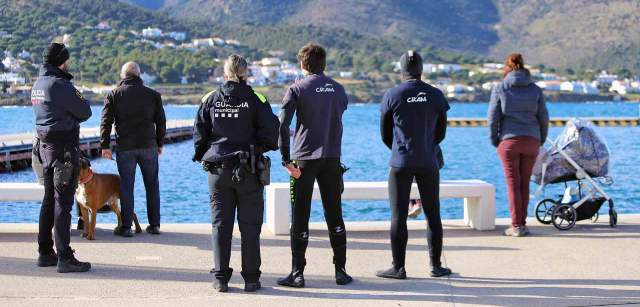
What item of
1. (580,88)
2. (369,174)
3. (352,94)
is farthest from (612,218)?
(580,88)

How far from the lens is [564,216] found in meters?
9.78

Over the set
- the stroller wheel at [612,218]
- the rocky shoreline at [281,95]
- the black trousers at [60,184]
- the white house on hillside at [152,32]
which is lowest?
the rocky shoreline at [281,95]

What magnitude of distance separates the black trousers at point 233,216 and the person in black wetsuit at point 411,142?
1117mm

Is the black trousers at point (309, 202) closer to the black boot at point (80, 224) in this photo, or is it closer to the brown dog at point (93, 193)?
the brown dog at point (93, 193)

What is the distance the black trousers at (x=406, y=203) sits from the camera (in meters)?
7.27

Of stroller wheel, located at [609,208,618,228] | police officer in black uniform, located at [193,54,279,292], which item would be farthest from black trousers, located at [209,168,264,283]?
stroller wheel, located at [609,208,618,228]

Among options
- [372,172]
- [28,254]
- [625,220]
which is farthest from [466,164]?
[28,254]

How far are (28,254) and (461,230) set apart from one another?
4.25 m

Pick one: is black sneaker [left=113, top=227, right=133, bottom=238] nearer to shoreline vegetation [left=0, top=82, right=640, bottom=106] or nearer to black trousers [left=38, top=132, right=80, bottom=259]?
black trousers [left=38, top=132, right=80, bottom=259]

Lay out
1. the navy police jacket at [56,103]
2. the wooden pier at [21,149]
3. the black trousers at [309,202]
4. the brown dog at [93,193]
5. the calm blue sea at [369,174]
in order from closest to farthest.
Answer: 1. the black trousers at [309,202]
2. the navy police jacket at [56,103]
3. the brown dog at [93,193]
4. the calm blue sea at [369,174]
5. the wooden pier at [21,149]

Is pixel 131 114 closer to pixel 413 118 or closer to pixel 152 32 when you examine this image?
pixel 413 118

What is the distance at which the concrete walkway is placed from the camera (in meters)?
6.63

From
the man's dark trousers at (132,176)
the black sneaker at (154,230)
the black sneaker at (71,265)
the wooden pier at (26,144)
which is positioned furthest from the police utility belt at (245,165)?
the wooden pier at (26,144)

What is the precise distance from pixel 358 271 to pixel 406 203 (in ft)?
2.49
